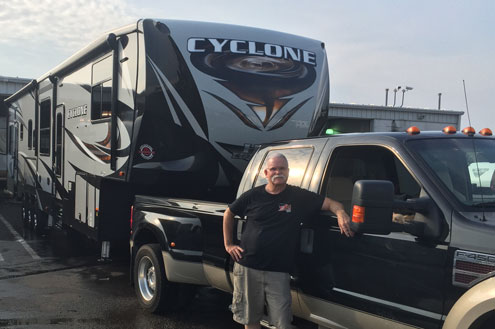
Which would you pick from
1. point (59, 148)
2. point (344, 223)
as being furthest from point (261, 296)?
point (59, 148)

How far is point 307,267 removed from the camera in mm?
3893

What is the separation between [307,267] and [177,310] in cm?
256

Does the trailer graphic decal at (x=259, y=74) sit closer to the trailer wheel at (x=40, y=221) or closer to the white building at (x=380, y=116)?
the trailer wheel at (x=40, y=221)

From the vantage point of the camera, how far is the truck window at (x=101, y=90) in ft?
23.3

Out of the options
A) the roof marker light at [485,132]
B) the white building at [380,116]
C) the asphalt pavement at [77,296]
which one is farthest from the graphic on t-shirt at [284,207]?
the white building at [380,116]

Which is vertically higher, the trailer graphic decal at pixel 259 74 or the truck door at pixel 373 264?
the trailer graphic decal at pixel 259 74

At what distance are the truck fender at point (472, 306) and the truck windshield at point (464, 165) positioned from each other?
59cm

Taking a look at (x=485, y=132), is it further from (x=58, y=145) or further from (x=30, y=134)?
(x=30, y=134)

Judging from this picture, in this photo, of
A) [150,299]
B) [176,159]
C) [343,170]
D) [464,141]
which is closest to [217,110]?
[176,159]

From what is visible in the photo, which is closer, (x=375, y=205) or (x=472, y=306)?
(x=472, y=306)

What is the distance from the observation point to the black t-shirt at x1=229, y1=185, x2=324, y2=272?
381 cm

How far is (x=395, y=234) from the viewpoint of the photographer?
3.31 m

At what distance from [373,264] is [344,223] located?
1.09 feet

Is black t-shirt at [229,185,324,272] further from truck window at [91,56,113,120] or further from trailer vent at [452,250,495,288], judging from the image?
truck window at [91,56,113,120]
